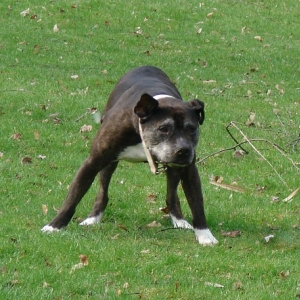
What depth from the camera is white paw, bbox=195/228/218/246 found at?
822cm

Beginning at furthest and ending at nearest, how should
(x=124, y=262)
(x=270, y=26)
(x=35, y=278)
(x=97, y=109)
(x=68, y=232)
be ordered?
(x=270, y=26)
(x=97, y=109)
(x=68, y=232)
(x=124, y=262)
(x=35, y=278)

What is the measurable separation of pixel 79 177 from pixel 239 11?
14.7 m

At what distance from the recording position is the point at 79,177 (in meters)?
8.35

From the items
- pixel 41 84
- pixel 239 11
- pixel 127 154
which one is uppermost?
pixel 127 154

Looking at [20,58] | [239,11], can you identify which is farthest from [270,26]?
[20,58]

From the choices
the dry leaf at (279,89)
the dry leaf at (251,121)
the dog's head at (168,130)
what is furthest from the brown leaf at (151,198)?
the dry leaf at (279,89)

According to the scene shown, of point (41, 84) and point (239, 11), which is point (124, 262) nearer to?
point (41, 84)

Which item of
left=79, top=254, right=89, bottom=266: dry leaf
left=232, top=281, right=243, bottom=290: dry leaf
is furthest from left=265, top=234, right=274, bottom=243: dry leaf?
left=79, top=254, right=89, bottom=266: dry leaf

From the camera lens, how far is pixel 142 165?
37.2 ft

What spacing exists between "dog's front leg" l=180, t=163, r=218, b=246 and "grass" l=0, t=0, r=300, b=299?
20 cm

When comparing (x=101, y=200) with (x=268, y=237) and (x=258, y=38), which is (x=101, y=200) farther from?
(x=258, y=38)

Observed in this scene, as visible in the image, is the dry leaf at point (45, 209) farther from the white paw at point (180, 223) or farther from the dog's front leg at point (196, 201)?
the dog's front leg at point (196, 201)

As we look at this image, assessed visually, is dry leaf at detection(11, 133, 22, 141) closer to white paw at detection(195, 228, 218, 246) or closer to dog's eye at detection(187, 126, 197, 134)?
white paw at detection(195, 228, 218, 246)

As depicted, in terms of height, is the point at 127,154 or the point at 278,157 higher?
the point at 127,154
